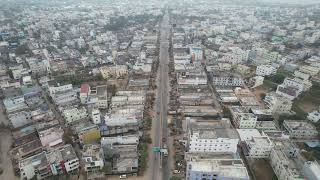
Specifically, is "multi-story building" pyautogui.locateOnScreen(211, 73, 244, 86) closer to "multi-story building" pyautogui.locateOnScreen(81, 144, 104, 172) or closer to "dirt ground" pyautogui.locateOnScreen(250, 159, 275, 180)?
"dirt ground" pyautogui.locateOnScreen(250, 159, 275, 180)

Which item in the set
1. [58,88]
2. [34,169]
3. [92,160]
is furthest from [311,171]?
[58,88]

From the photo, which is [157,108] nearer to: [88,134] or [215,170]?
[88,134]

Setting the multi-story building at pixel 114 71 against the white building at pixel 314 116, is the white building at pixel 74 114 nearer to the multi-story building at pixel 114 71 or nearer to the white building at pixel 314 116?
the multi-story building at pixel 114 71

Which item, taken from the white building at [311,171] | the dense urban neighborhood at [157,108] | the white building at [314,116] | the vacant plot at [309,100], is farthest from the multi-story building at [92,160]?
the vacant plot at [309,100]

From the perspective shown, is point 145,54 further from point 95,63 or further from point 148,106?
point 148,106

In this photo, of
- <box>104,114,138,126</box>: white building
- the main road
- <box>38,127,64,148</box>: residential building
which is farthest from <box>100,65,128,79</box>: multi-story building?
<box>38,127,64,148</box>: residential building
